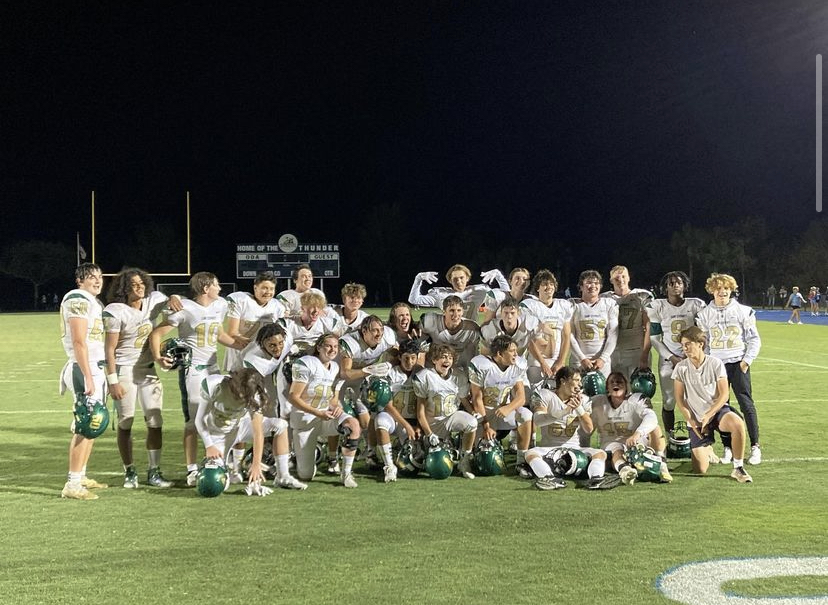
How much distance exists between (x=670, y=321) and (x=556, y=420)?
1.56 m

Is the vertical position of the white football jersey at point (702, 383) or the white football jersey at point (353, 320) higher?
the white football jersey at point (353, 320)

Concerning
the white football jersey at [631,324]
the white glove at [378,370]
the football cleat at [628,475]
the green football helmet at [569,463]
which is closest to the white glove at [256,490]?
the white glove at [378,370]

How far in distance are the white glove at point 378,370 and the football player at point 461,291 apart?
84cm

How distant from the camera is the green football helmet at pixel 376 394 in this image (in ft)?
19.8

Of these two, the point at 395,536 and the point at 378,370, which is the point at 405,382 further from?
the point at 395,536

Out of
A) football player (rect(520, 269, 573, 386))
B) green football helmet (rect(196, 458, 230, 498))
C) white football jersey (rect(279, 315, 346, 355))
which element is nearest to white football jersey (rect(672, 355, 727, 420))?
football player (rect(520, 269, 573, 386))

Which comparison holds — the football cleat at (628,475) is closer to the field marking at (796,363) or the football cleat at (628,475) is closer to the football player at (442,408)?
the football player at (442,408)

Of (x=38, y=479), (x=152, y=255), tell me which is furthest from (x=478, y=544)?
(x=152, y=255)

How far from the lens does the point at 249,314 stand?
21.4ft

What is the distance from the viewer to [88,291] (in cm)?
552

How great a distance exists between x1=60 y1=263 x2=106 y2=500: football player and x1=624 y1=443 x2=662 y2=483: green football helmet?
3.90 m

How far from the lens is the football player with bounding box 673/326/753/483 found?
6.02 m

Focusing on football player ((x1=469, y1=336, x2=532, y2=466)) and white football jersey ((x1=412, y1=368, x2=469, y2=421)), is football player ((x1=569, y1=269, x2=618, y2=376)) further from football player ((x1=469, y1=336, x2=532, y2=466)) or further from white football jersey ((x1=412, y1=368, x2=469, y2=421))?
white football jersey ((x1=412, y1=368, x2=469, y2=421))

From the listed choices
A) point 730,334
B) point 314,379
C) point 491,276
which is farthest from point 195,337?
point 730,334
